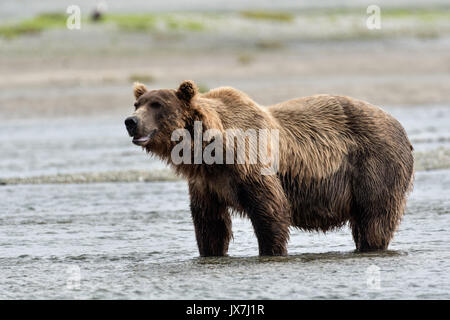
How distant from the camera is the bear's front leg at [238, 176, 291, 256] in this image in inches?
288

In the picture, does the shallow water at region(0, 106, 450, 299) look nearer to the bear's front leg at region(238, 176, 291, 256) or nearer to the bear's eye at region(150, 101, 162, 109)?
the bear's front leg at region(238, 176, 291, 256)

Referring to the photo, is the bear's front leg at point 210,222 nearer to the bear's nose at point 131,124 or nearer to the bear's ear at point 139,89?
the bear's nose at point 131,124

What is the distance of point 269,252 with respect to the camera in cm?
744

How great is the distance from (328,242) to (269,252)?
4.27ft

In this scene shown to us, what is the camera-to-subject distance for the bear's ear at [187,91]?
7254 mm

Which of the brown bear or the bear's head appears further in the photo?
the brown bear

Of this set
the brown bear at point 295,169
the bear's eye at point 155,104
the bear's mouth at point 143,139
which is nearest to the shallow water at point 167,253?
the brown bear at point 295,169

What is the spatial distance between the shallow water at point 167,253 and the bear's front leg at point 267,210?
0.13 metres

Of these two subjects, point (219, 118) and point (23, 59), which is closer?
point (219, 118)

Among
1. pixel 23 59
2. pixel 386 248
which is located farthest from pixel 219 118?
pixel 23 59

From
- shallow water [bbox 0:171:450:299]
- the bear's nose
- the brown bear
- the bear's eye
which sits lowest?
shallow water [bbox 0:171:450:299]

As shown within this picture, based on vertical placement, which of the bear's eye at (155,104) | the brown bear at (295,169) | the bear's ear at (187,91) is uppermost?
the bear's ear at (187,91)

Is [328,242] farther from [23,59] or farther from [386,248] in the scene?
[23,59]

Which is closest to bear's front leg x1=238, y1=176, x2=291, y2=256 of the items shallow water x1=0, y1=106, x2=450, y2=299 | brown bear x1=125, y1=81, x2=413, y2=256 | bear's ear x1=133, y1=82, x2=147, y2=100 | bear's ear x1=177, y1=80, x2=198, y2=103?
brown bear x1=125, y1=81, x2=413, y2=256
